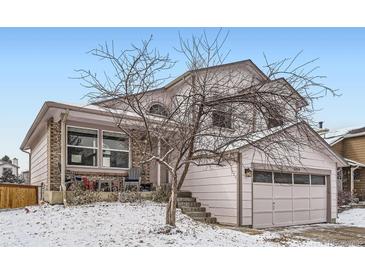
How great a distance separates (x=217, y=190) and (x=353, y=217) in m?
5.23

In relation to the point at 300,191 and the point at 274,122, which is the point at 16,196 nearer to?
the point at 274,122

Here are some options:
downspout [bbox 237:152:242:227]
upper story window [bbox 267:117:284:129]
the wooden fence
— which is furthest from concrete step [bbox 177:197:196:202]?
upper story window [bbox 267:117:284:129]

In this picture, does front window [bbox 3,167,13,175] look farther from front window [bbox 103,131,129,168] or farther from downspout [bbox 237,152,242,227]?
downspout [bbox 237,152,242,227]

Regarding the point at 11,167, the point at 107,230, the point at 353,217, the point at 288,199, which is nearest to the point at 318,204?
the point at 288,199

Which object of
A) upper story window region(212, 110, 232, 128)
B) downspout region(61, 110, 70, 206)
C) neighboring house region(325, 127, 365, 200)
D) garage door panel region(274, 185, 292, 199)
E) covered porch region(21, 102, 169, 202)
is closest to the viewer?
upper story window region(212, 110, 232, 128)

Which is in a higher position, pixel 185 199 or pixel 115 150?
pixel 115 150

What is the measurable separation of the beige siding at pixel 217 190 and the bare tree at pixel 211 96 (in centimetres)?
231

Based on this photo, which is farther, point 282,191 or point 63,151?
point 282,191

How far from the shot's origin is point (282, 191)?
8.97 m

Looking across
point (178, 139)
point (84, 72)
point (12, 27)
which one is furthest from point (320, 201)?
point (12, 27)

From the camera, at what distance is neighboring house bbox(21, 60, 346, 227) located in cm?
795

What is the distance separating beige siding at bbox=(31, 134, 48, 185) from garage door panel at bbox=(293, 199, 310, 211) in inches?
242
